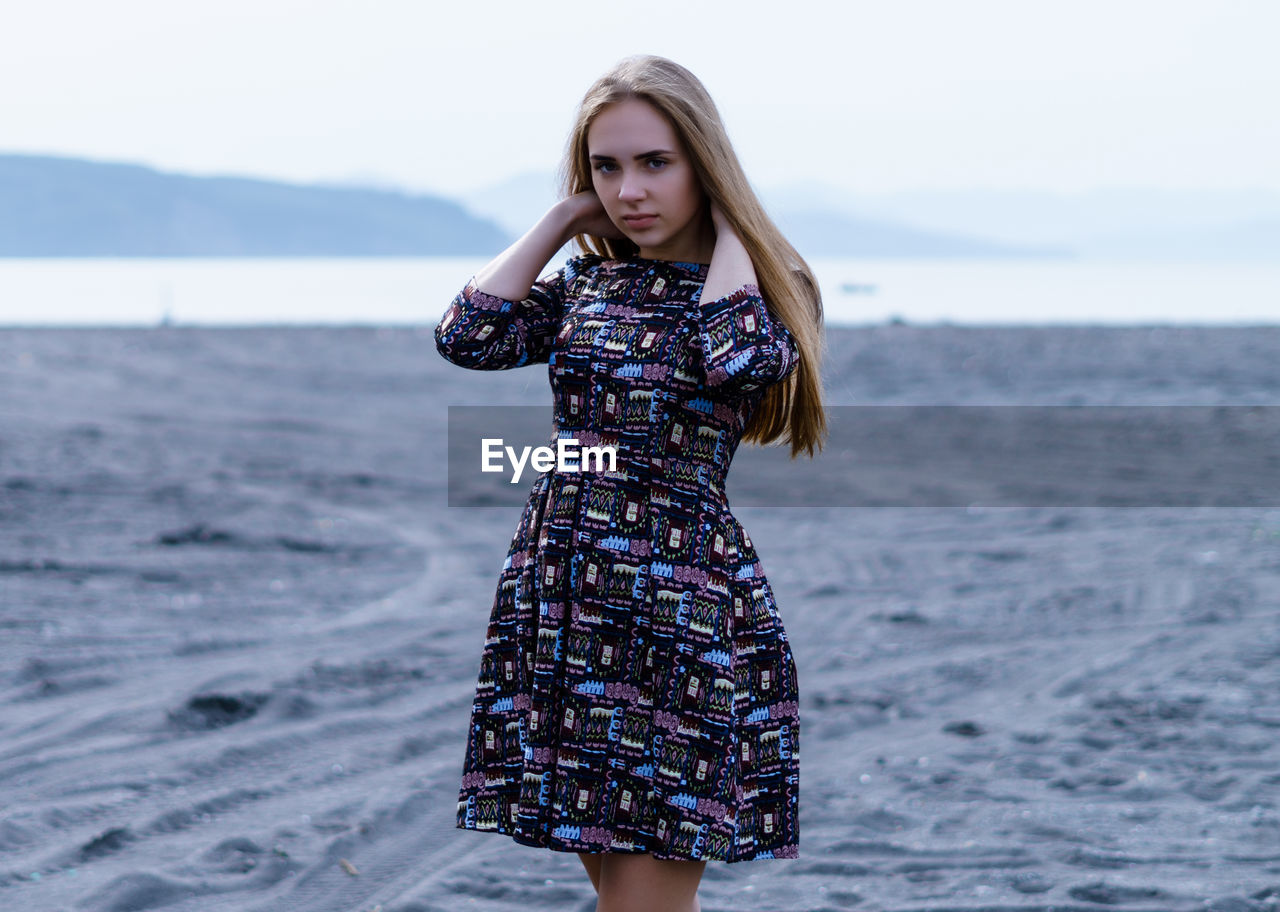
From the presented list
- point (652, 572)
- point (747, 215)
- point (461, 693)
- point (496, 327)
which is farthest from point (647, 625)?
point (461, 693)

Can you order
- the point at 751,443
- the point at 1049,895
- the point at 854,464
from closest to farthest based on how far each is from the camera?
the point at 751,443
the point at 1049,895
the point at 854,464

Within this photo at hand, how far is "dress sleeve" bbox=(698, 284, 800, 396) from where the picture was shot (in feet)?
7.09

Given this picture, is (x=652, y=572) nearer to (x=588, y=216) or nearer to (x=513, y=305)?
(x=513, y=305)

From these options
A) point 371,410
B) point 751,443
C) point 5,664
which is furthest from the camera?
point 371,410

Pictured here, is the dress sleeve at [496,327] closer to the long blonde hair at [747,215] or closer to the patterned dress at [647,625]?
the patterned dress at [647,625]

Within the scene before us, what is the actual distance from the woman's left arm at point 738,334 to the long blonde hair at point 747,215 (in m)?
0.06

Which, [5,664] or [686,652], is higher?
[686,652]

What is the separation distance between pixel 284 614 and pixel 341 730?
6.22ft

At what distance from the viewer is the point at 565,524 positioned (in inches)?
90.6

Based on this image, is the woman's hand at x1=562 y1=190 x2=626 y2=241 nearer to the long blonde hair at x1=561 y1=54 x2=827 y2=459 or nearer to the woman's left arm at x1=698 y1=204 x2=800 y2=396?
the long blonde hair at x1=561 y1=54 x2=827 y2=459

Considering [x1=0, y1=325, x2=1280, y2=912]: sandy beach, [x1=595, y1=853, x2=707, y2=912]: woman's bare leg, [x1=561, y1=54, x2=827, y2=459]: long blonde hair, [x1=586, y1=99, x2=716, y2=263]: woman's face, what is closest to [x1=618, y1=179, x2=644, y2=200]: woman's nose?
[x1=586, y1=99, x2=716, y2=263]: woman's face

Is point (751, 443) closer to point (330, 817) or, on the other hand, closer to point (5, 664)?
point (330, 817)

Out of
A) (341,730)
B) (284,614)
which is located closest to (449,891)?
(341,730)

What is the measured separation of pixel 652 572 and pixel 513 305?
0.58m
